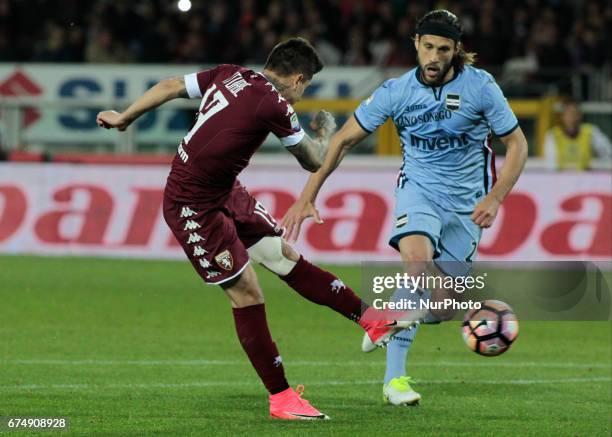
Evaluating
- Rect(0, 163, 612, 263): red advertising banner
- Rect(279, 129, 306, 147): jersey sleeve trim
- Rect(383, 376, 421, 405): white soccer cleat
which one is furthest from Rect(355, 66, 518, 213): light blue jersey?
Rect(0, 163, 612, 263): red advertising banner

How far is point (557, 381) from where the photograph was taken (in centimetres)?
949

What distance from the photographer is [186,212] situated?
771 centimetres

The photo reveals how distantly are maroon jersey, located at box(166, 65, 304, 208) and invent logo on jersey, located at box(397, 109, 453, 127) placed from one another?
3.22 ft

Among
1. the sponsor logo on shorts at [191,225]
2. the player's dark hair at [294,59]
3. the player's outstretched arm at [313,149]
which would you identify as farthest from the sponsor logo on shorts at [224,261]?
the player's dark hair at [294,59]

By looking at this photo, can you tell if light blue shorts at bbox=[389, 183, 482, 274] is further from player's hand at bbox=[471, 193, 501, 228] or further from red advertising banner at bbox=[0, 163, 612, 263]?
red advertising banner at bbox=[0, 163, 612, 263]

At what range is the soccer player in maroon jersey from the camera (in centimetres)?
757

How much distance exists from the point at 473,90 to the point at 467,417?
1848 millimetres

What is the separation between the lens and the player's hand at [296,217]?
7.82 m

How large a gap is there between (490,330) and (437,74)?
147 cm

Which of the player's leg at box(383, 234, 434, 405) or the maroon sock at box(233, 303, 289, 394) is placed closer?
the maroon sock at box(233, 303, 289, 394)

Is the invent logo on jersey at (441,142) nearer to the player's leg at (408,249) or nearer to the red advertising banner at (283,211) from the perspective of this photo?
the player's leg at (408,249)

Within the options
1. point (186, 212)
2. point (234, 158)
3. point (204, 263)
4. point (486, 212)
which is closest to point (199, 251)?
point (204, 263)

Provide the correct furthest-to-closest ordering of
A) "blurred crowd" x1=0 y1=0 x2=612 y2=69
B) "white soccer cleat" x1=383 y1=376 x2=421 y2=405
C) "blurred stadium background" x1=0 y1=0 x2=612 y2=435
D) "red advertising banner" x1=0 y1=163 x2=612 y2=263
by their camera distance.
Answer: "blurred crowd" x1=0 y1=0 x2=612 y2=69
"red advertising banner" x1=0 y1=163 x2=612 y2=263
"blurred stadium background" x1=0 y1=0 x2=612 y2=435
"white soccer cleat" x1=383 y1=376 x2=421 y2=405

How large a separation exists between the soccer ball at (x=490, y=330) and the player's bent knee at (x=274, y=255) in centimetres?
108
